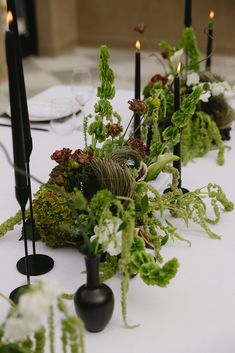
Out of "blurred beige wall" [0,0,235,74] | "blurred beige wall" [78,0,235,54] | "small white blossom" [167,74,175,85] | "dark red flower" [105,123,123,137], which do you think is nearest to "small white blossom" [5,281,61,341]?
"dark red flower" [105,123,123,137]

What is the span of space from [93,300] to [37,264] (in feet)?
0.75

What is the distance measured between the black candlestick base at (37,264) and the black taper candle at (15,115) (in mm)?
216

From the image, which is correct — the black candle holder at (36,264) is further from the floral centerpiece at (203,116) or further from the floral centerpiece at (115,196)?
the floral centerpiece at (203,116)

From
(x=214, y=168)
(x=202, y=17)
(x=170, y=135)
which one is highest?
(x=170, y=135)

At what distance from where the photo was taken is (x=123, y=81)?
4.76 metres

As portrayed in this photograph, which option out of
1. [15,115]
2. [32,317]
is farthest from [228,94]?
[32,317]

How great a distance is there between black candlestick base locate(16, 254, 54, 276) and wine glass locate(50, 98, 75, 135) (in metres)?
0.68

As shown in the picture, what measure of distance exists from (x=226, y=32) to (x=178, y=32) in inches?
Answer: 21.4

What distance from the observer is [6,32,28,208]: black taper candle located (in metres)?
0.68

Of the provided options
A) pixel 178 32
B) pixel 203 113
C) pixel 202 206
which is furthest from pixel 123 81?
pixel 202 206

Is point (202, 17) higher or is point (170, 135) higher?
point (170, 135)

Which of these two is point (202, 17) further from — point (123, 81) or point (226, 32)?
point (123, 81)

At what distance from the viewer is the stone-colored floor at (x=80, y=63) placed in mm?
4730

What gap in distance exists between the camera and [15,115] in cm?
72
